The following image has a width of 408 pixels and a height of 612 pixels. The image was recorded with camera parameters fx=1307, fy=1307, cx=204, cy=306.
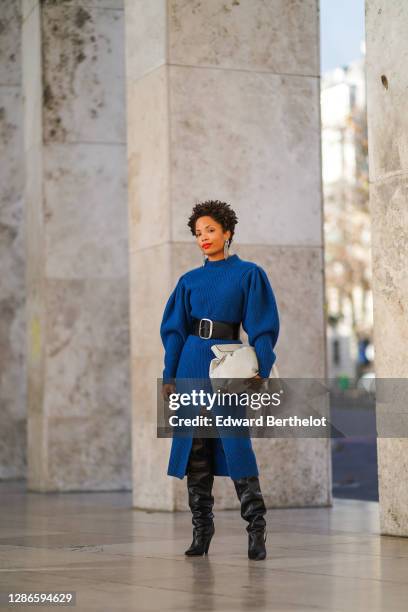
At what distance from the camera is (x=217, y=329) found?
7590 mm

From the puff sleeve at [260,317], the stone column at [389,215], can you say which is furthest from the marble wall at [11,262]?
the puff sleeve at [260,317]

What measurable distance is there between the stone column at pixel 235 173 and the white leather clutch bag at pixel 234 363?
393cm

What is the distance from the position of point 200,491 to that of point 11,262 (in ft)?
31.3

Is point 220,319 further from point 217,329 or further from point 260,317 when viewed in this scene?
point 260,317

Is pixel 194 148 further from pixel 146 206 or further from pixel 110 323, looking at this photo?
pixel 110 323

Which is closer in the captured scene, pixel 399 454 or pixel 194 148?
pixel 399 454

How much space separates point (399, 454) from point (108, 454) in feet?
20.2

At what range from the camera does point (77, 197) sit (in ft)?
47.2

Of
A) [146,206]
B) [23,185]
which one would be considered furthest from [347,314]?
[146,206]

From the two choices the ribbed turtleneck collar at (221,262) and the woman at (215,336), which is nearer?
the woman at (215,336)

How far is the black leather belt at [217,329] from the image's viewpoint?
7.59m

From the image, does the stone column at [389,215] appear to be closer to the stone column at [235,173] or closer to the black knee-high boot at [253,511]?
the black knee-high boot at [253,511]

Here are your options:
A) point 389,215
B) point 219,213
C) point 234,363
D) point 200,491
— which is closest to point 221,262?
point 219,213

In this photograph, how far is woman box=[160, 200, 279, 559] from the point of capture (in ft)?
24.6
